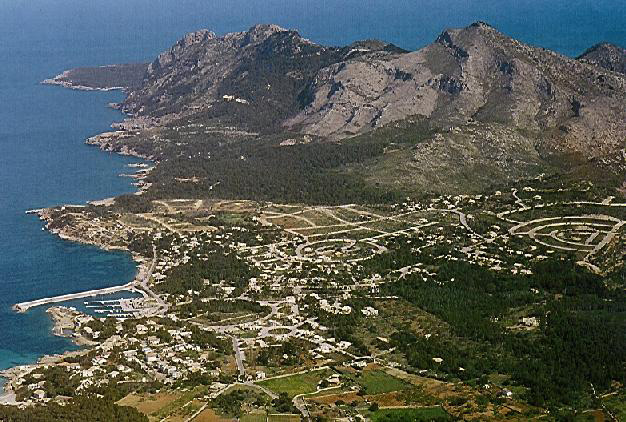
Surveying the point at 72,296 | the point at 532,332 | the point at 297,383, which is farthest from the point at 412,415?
the point at 72,296

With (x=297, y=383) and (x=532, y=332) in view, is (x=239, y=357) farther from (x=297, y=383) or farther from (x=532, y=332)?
(x=532, y=332)

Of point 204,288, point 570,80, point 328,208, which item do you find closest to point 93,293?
point 204,288

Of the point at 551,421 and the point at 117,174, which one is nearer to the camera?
the point at 551,421

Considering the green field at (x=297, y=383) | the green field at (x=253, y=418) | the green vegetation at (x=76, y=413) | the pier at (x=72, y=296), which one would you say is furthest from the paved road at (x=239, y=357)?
the pier at (x=72, y=296)

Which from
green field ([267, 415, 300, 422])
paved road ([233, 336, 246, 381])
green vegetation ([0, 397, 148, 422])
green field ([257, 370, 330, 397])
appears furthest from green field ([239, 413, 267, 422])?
paved road ([233, 336, 246, 381])

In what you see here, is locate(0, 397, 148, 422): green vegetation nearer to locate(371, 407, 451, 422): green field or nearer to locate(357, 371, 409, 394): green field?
locate(371, 407, 451, 422): green field

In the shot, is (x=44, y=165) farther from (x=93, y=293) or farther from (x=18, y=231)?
(x=93, y=293)

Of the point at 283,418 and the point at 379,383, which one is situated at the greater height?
the point at 379,383

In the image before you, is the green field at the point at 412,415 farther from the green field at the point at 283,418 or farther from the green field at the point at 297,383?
the green field at the point at 297,383
